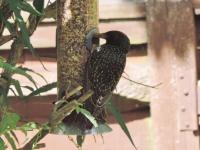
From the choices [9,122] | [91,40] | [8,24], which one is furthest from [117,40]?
[9,122]

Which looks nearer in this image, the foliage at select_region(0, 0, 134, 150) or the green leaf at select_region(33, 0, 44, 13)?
the foliage at select_region(0, 0, 134, 150)

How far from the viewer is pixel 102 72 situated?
2.29 meters

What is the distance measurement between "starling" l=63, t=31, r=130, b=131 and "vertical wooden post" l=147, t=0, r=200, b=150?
46.3 inches

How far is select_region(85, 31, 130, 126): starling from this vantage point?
2271 mm

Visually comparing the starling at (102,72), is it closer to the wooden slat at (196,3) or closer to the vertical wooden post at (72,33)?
the vertical wooden post at (72,33)

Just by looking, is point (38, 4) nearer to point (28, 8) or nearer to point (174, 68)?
point (28, 8)

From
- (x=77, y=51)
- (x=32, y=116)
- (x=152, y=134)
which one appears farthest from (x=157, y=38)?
(x=77, y=51)

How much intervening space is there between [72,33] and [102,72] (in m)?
0.20

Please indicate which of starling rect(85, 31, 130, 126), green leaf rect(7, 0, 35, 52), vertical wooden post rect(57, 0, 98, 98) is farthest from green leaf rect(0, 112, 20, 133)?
vertical wooden post rect(57, 0, 98, 98)

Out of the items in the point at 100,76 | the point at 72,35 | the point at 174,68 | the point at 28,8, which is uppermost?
the point at 28,8

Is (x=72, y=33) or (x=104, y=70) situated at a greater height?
(x=72, y=33)

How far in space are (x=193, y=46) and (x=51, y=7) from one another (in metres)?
1.29

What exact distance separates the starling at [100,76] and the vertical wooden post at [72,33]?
2.1 inches

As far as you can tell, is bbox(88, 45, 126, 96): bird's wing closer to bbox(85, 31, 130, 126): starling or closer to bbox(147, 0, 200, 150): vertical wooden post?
bbox(85, 31, 130, 126): starling
